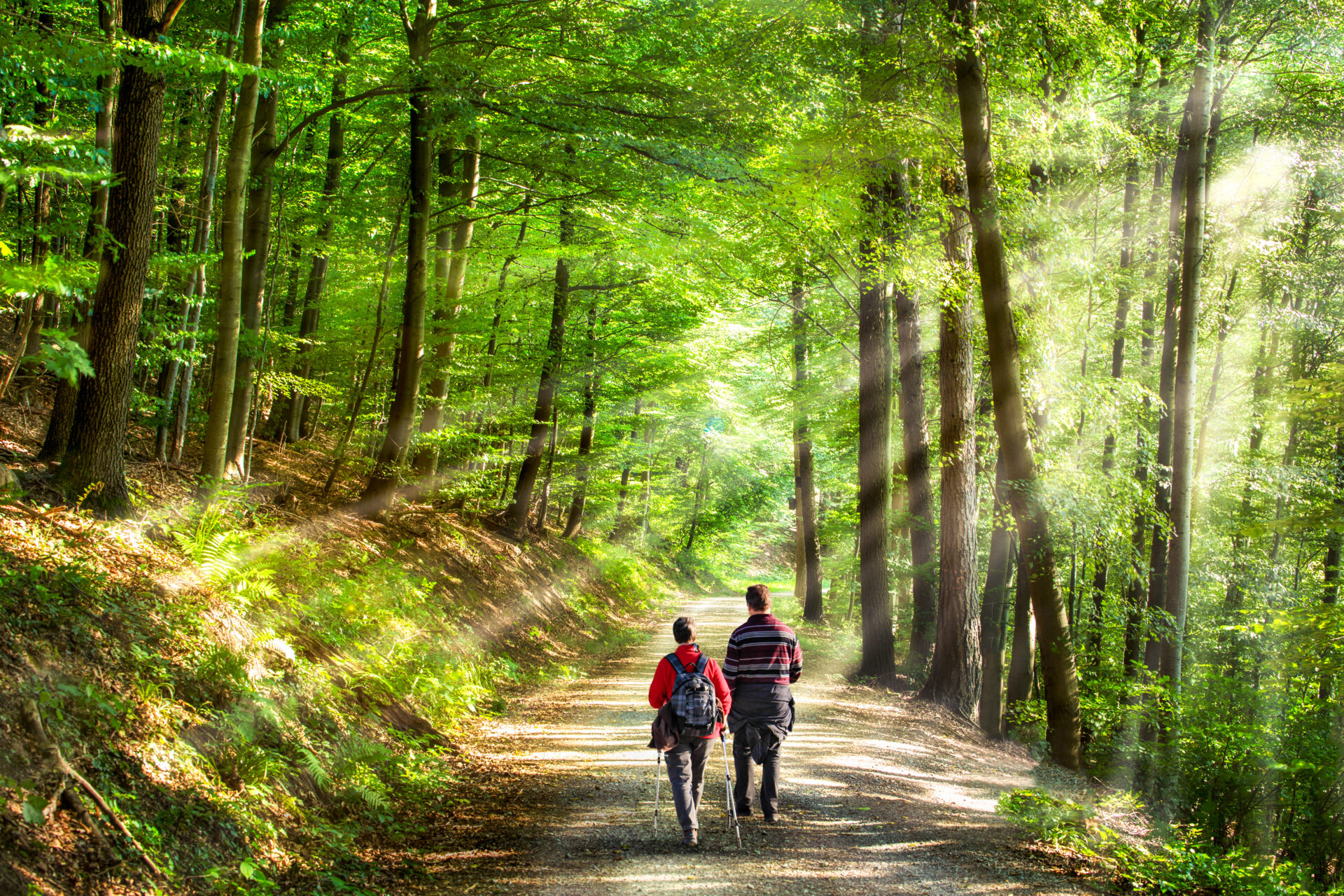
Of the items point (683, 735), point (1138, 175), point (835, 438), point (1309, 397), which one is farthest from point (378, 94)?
point (1138, 175)

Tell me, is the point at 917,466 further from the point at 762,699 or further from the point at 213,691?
the point at 213,691

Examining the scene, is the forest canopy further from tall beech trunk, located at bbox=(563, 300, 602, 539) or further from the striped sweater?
the striped sweater

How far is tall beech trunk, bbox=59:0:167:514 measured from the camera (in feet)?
20.6

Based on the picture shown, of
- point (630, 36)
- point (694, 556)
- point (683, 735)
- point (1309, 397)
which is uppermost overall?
point (630, 36)

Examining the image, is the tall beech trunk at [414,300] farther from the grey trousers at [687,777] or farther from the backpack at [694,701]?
the grey trousers at [687,777]

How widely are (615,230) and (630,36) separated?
9.97 feet

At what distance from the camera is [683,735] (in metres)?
5.77

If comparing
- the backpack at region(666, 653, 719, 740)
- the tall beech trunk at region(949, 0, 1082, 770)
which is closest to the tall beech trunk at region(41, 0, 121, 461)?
the backpack at region(666, 653, 719, 740)

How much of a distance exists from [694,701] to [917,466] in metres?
9.18

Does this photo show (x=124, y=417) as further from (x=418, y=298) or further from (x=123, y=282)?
(x=418, y=298)

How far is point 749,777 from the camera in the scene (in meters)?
6.39

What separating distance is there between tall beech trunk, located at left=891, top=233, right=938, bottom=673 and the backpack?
8.52 metres

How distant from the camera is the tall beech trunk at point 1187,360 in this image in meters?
11.7

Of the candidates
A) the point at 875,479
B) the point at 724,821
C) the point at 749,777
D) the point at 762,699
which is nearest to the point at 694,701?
the point at 762,699
